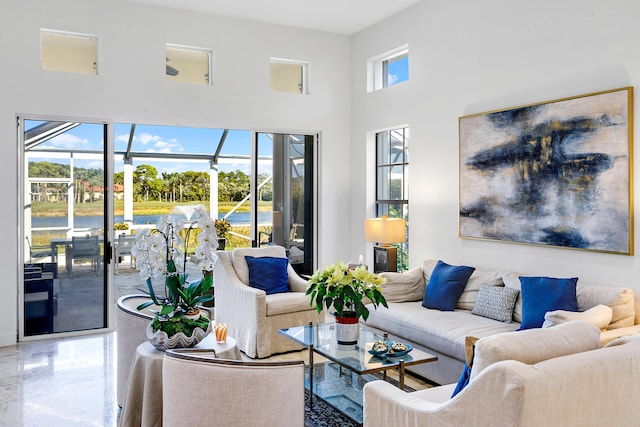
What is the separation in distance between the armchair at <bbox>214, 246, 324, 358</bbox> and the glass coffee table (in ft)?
2.71

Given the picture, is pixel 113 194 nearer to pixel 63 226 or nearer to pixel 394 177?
pixel 63 226

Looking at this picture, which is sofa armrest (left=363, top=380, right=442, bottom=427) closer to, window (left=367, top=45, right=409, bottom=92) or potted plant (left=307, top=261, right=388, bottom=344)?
potted plant (left=307, top=261, right=388, bottom=344)

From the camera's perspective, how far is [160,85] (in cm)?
591

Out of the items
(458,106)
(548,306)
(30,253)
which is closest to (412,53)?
(458,106)

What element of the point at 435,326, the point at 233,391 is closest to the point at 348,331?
the point at 435,326

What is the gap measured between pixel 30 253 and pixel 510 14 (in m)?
5.04

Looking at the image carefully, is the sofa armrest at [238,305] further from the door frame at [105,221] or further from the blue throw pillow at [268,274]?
the door frame at [105,221]

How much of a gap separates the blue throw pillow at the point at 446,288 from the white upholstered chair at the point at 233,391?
262cm

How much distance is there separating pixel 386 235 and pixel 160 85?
2919 millimetres

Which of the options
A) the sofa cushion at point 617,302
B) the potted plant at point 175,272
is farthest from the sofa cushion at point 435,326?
the potted plant at point 175,272

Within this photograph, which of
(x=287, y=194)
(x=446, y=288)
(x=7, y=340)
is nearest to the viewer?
(x=446, y=288)

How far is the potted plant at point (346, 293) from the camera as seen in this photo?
3574 mm

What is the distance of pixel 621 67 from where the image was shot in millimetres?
3787

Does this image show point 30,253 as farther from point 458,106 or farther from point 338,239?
point 458,106
